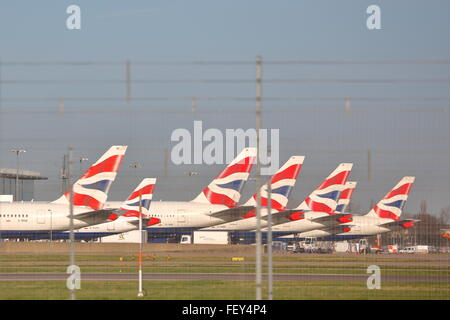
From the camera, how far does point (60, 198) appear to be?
75.0 meters

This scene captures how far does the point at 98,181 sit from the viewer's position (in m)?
66.6

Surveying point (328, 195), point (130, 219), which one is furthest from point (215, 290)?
point (328, 195)

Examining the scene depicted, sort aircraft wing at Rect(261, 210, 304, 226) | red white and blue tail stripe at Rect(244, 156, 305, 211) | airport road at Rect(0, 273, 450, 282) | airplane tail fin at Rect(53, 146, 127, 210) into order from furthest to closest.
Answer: aircraft wing at Rect(261, 210, 304, 226)
red white and blue tail stripe at Rect(244, 156, 305, 211)
airplane tail fin at Rect(53, 146, 127, 210)
airport road at Rect(0, 273, 450, 282)

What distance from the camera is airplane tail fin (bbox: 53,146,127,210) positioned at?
63.2 metres

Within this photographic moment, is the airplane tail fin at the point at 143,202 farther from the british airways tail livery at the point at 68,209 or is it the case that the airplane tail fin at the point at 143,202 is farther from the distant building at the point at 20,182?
the distant building at the point at 20,182

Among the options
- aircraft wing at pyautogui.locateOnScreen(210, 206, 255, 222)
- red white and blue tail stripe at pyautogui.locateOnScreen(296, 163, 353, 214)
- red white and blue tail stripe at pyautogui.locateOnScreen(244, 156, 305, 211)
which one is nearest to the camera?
aircraft wing at pyautogui.locateOnScreen(210, 206, 255, 222)

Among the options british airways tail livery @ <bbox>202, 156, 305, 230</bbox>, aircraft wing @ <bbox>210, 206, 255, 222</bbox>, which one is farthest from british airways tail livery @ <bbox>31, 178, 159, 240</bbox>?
aircraft wing @ <bbox>210, 206, 255, 222</bbox>

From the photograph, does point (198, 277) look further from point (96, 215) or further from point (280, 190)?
point (280, 190)

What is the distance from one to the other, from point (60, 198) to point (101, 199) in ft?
29.5

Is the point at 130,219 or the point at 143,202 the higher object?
the point at 143,202

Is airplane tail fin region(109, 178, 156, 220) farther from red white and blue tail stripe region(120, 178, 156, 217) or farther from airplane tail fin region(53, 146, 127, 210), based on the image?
airplane tail fin region(53, 146, 127, 210)

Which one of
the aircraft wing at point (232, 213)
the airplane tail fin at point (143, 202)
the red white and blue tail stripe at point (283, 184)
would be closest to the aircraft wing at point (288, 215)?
the red white and blue tail stripe at point (283, 184)
